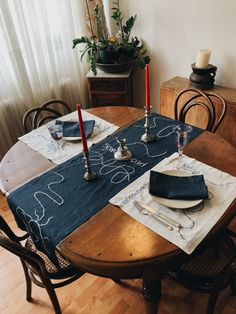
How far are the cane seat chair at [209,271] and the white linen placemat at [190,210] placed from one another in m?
0.21

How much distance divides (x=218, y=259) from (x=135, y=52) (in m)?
2.03

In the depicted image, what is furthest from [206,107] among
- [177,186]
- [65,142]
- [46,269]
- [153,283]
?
[46,269]

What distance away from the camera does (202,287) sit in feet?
3.56

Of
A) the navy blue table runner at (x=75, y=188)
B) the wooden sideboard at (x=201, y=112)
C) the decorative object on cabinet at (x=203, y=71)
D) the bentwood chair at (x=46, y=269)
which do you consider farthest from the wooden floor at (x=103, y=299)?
the decorative object on cabinet at (x=203, y=71)

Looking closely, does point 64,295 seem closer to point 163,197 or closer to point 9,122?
point 163,197

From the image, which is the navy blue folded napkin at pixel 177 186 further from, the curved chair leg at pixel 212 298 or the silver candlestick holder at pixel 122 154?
the curved chair leg at pixel 212 298

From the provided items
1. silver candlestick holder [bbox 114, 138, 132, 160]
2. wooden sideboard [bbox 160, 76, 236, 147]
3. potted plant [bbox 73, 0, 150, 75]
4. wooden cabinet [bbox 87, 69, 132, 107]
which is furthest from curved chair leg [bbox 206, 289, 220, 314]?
potted plant [bbox 73, 0, 150, 75]

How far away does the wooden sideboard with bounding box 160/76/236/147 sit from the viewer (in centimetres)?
199

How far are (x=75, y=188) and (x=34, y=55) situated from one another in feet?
5.62

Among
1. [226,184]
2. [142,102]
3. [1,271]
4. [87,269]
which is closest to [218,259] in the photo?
[226,184]

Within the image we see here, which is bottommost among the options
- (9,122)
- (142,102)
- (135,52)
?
(142,102)

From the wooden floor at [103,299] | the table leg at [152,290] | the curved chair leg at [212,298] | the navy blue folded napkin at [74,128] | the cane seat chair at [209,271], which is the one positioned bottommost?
the wooden floor at [103,299]

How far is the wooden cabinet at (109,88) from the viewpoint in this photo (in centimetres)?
247

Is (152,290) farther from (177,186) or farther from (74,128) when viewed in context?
(74,128)
